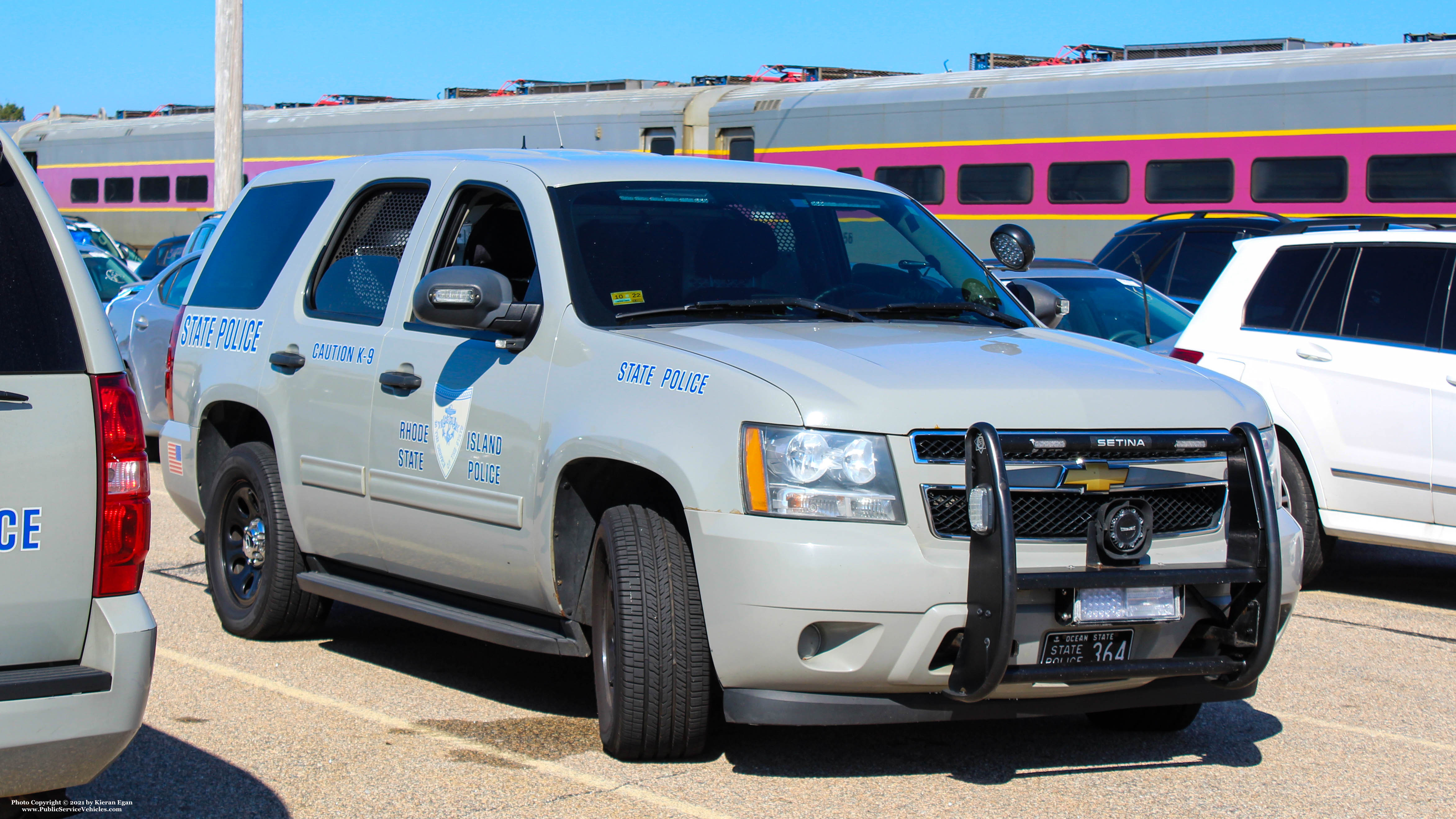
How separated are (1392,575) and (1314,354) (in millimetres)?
1670

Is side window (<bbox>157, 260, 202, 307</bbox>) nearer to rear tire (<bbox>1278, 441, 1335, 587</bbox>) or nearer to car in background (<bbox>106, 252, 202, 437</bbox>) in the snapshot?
car in background (<bbox>106, 252, 202, 437</bbox>)

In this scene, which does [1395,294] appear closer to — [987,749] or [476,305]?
[987,749]

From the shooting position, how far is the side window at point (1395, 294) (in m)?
7.50

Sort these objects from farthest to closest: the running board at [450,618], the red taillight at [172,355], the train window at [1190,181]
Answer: the train window at [1190,181] < the red taillight at [172,355] < the running board at [450,618]

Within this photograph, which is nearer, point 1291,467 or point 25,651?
point 25,651

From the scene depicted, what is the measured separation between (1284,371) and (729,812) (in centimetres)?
464

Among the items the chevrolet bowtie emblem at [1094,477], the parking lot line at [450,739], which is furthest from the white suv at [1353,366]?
the parking lot line at [450,739]

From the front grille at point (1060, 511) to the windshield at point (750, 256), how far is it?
116cm

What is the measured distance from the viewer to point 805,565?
4.13 m

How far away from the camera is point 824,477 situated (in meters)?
4.21

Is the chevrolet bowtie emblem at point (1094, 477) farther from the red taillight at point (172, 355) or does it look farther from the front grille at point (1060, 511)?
the red taillight at point (172, 355)

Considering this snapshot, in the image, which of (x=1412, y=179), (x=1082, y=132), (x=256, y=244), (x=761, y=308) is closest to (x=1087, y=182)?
(x=1082, y=132)

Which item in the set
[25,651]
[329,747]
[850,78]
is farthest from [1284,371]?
[850,78]

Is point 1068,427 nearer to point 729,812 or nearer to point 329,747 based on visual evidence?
point 729,812
